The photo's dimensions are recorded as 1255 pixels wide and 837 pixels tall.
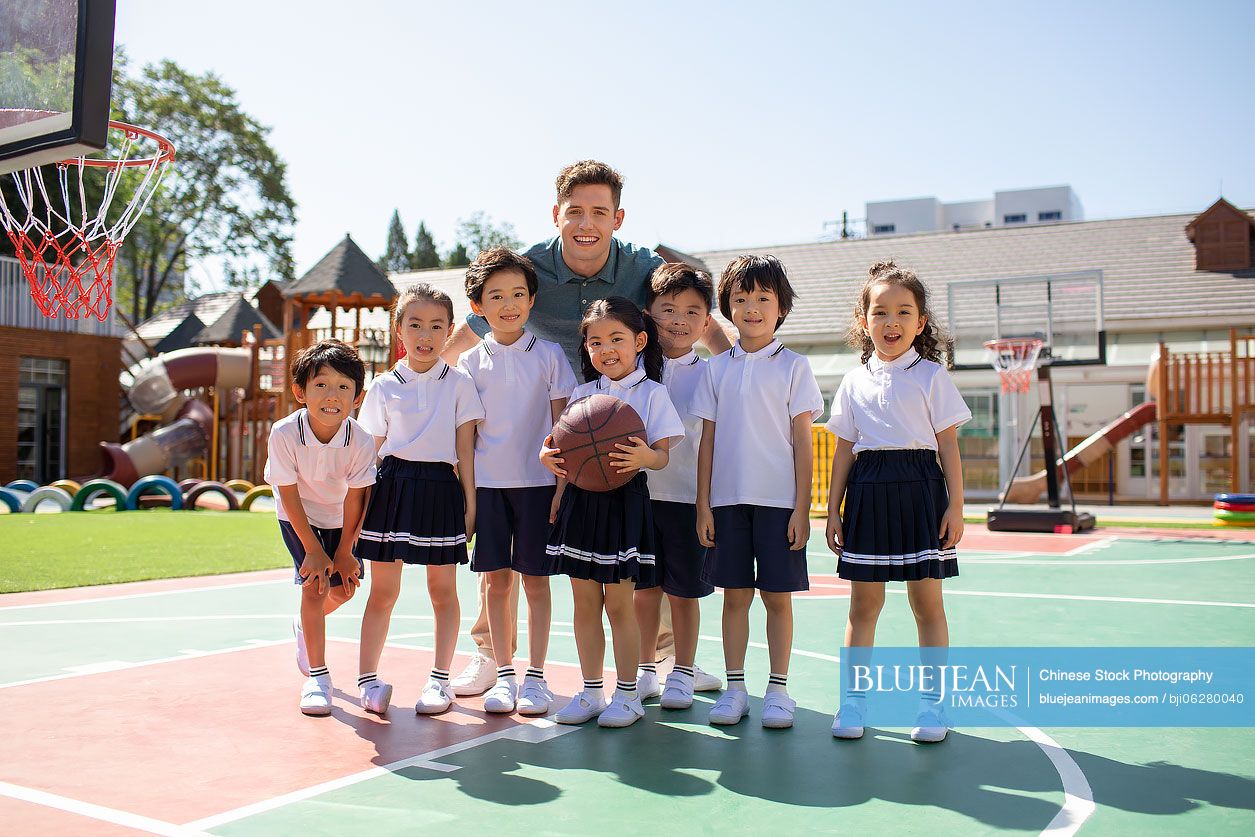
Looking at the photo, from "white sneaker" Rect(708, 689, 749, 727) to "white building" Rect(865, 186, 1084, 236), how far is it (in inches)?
1783

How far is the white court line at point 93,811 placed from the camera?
109 inches

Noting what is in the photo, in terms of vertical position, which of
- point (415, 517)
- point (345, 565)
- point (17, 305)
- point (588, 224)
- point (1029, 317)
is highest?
point (17, 305)

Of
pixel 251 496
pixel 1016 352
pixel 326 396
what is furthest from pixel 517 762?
pixel 251 496

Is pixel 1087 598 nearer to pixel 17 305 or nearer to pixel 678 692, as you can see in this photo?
pixel 678 692

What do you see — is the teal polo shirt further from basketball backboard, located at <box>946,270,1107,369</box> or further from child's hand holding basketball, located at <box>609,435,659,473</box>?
basketball backboard, located at <box>946,270,1107,369</box>

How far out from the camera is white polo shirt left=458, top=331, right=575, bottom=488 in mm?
4340

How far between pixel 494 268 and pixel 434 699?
1789 millimetres

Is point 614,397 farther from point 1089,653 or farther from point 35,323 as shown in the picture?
point 35,323

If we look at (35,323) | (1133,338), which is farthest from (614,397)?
(35,323)

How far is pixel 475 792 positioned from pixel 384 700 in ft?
3.60

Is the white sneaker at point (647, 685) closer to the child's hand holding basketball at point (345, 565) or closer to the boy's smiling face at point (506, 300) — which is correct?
the child's hand holding basketball at point (345, 565)

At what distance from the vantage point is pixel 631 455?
12.8ft

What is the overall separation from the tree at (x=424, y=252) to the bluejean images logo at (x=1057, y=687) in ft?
203

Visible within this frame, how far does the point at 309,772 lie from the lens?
3.34 metres
